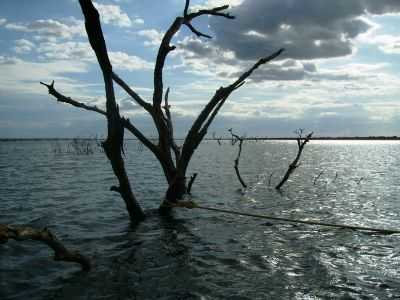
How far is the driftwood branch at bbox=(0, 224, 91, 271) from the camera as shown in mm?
5808

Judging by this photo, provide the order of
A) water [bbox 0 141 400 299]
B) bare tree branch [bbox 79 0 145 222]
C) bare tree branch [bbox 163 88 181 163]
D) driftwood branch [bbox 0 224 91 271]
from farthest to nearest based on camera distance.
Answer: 1. bare tree branch [bbox 163 88 181 163]
2. bare tree branch [bbox 79 0 145 222]
3. water [bbox 0 141 400 299]
4. driftwood branch [bbox 0 224 91 271]

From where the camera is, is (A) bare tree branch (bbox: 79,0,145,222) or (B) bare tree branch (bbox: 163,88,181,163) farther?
(B) bare tree branch (bbox: 163,88,181,163)

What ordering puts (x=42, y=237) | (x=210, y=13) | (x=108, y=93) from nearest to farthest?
(x=42, y=237) < (x=108, y=93) < (x=210, y=13)

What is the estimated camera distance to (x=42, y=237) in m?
6.39

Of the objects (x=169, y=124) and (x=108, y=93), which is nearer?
(x=108, y=93)

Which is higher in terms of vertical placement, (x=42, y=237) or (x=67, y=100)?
(x=67, y=100)

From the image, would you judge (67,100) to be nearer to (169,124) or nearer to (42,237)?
(169,124)

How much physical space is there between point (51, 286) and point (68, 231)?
4779mm

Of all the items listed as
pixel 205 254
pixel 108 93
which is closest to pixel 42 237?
pixel 205 254

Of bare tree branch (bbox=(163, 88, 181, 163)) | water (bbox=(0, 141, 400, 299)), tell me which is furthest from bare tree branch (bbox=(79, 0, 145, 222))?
bare tree branch (bbox=(163, 88, 181, 163))

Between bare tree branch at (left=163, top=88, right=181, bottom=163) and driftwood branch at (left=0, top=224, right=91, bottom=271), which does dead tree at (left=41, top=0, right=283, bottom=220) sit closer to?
bare tree branch at (left=163, top=88, right=181, bottom=163)

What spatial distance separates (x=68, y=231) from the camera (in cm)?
1180

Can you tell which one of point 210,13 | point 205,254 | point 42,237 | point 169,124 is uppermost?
point 210,13

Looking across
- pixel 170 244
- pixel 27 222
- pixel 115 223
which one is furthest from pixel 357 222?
pixel 27 222
